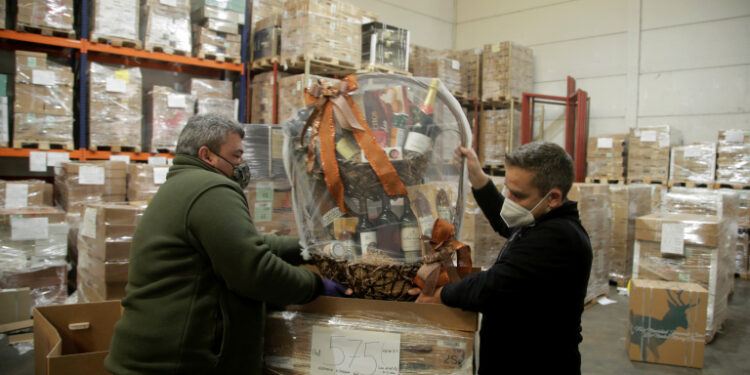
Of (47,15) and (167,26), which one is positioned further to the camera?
(167,26)

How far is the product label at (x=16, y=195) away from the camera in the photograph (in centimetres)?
484

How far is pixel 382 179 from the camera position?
1691mm

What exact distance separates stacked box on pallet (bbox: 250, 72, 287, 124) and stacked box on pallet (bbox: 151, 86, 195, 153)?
3.27 ft

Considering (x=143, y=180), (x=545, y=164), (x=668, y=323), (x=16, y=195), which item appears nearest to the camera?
(x=545, y=164)

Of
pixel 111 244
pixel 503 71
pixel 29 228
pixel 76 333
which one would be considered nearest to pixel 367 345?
pixel 76 333

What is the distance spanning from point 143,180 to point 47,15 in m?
2.21

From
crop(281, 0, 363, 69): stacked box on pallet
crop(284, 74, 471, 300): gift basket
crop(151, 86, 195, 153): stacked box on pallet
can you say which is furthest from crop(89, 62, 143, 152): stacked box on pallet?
crop(284, 74, 471, 300): gift basket

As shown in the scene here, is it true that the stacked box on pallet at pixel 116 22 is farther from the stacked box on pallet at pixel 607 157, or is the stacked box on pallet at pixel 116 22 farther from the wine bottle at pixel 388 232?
the stacked box on pallet at pixel 607 157

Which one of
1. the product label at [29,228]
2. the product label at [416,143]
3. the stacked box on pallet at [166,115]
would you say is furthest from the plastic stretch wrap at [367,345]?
the stacked box on pallet at [166,115]

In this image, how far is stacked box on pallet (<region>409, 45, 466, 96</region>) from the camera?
921 centimetres

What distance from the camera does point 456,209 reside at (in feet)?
6.31

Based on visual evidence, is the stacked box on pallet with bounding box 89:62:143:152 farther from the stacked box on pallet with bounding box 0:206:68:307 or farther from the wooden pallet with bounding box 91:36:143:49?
the stacked box on pallet with bounding box 0:206:68:307

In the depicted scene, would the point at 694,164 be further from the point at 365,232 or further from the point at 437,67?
the point at 365,232

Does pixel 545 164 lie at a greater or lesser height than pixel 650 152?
lesser
